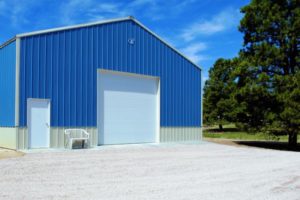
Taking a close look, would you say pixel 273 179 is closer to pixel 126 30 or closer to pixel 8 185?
pixel 8 185

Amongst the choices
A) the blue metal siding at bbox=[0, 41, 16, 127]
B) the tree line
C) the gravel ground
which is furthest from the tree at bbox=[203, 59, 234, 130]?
the blue metal siding at bbox=[0, 41, 16, 127]

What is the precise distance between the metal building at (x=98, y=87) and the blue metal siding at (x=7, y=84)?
0.04 meters

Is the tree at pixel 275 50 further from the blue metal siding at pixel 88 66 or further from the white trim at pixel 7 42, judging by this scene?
the white trim at pixel 7 42

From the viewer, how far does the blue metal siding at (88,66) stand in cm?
1480

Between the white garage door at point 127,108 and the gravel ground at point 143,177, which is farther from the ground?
the white garage door at point 127,108

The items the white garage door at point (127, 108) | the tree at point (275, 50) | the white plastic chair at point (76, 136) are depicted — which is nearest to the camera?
the white plastic chair at point (76, 136)

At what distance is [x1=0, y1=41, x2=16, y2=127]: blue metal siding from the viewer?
47.4ft

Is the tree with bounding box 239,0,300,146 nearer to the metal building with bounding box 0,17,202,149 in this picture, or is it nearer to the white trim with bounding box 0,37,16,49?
the metal building with bounding box 0,17,202,149

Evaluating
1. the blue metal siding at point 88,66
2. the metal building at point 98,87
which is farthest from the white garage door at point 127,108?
the blue metal siding at point 88,66

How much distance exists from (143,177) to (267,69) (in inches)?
581

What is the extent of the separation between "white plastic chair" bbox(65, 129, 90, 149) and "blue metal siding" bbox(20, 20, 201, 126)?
1.11 ft

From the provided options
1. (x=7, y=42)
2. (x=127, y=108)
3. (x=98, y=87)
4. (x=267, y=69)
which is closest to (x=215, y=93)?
A: (x=267, y=69)

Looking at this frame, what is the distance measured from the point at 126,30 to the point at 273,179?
37.2 feet

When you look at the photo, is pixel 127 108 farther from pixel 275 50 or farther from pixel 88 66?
pixel 275 50
